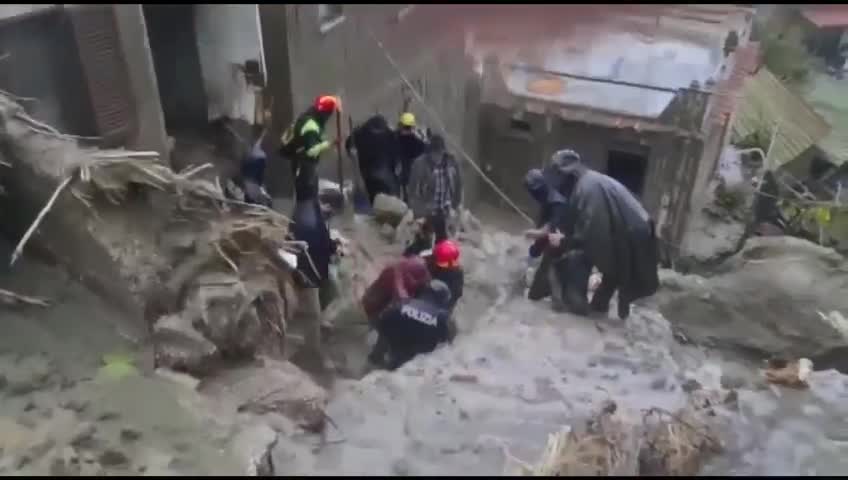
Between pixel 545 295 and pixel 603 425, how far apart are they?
2778mm

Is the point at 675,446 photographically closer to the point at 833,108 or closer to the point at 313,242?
the point at 313,242

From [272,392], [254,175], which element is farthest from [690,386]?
[254,175]

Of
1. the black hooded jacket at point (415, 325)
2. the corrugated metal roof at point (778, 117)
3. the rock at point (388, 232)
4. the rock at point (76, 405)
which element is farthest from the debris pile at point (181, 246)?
the corrugated metal roof at point (778, 117)

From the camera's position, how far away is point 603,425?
11.7 ft

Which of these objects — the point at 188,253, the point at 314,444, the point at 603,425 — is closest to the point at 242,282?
the point at 188,253

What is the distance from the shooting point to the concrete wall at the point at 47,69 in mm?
5496

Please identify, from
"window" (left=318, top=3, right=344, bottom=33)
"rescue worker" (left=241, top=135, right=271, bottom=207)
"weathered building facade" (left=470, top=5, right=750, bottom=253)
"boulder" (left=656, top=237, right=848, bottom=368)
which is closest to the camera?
"boulder" (left=656, top=237, right=848, bottom=368)

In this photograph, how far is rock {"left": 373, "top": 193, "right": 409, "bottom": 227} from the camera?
7.42 m

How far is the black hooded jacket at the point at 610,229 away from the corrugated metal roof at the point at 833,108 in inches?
286

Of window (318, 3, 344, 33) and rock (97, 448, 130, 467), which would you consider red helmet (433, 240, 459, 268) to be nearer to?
rock (97, 448, 130, 467)

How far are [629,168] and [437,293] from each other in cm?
552

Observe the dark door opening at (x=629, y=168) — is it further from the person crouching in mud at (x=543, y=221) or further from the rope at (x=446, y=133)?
the person crouching in mud at (x=543, y=221)

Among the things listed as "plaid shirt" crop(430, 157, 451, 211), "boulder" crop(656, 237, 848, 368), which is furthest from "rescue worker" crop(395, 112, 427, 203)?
"boulder" crop(656, 237, 848, 368)

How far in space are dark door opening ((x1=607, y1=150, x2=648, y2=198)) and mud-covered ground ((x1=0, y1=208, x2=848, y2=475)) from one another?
191 inches
